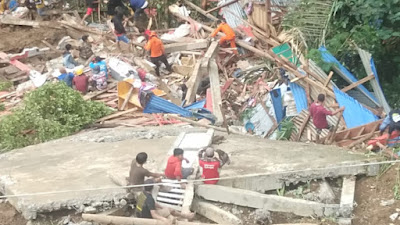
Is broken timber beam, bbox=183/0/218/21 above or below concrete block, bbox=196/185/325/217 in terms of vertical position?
above

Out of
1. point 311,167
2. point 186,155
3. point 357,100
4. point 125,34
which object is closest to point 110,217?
point 186,155

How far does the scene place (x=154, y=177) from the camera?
7625 mm

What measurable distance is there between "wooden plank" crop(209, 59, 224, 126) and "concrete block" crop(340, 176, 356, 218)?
4253mm

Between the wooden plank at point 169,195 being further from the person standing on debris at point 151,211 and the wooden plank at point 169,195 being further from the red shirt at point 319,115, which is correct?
the red shirt at point 319,115

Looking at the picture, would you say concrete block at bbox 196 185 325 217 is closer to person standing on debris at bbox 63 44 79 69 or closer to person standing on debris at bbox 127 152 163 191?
person standing on debris at bbox 127 152 163 191

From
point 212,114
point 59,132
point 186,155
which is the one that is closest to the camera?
point 186,155

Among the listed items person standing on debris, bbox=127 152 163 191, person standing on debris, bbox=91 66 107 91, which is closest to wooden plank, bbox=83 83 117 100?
person standing on debris, bbox=91 66 107 91

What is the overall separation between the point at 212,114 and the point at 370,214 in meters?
5.21

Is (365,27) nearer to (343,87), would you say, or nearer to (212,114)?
(343,87)

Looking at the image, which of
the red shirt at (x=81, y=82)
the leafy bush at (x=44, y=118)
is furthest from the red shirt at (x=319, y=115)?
the red shirt at (x=81, y=82)

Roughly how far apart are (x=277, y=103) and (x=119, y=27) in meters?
5.98

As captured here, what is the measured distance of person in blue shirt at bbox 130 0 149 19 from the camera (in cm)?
1677

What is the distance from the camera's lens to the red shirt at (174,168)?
754 centimetres

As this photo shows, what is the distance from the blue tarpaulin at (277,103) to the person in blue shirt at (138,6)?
20.8 ft
